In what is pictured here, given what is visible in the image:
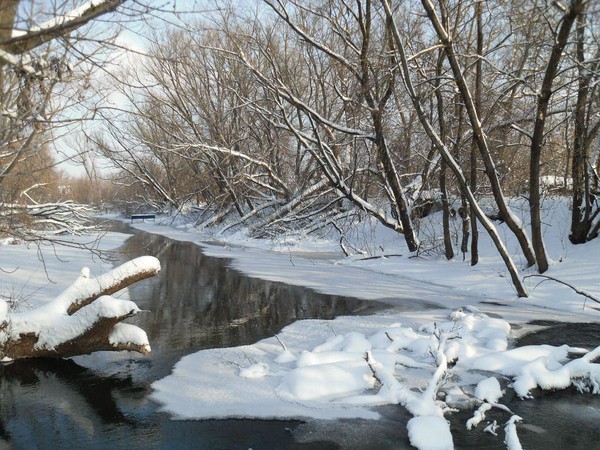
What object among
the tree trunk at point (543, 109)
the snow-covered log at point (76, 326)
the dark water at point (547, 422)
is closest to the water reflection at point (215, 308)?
the snow-covered log at point (76, 326)

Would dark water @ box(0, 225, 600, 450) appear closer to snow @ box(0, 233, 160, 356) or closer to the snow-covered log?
the snow-covered log

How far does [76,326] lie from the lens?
19.4 ft

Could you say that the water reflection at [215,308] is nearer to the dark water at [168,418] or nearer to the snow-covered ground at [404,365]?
the dark water at [168,418]

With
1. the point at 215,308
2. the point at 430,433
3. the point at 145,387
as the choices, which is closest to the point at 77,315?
the point at 145,387

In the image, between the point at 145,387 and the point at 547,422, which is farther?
the point at 145,387

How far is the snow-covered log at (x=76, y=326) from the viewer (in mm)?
5816

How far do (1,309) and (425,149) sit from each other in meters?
17.7

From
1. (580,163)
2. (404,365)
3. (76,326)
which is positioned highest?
(580,163)

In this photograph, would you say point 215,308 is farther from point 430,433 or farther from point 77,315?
point 430,433

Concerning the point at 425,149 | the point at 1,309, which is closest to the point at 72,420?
the point at 1,309

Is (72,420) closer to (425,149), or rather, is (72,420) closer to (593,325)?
(593,325)

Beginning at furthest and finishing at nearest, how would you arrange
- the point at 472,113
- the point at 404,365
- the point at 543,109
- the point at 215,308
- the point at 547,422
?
the point at 543,109
the point at 472,113
the point at 215,308
the point at 404,365
the point at 547,422

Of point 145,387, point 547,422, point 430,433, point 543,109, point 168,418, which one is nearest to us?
point 430,433

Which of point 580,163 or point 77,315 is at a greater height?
point 580,163
